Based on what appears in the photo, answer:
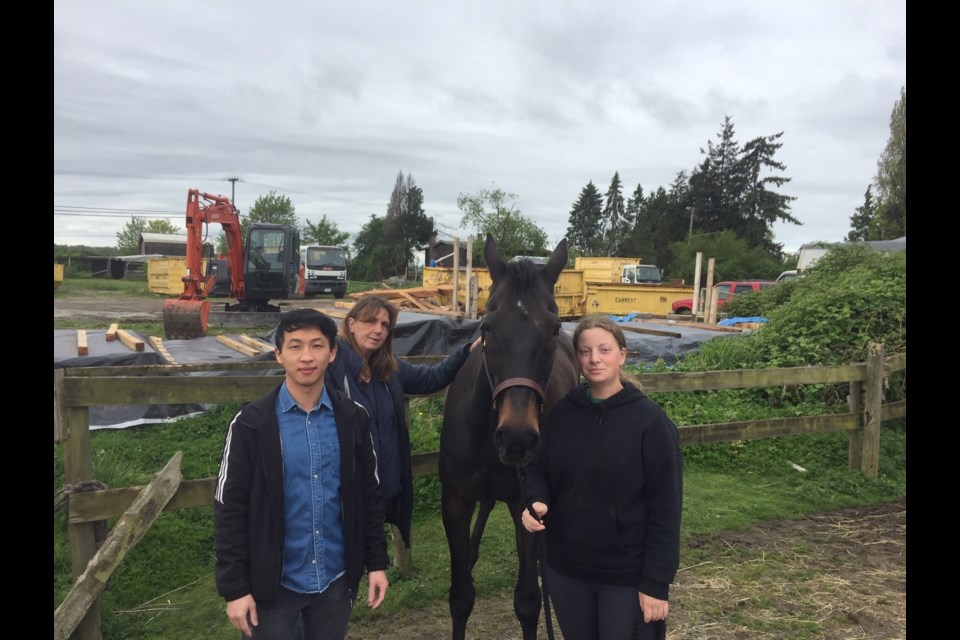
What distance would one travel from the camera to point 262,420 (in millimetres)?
2012

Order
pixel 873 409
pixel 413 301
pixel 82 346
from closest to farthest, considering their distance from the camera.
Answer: pixel 873 409 → pixel 82 346 → pixel 413 301

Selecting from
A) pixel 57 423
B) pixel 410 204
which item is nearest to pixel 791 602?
pixel 57 423

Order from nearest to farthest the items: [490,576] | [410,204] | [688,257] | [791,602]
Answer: [791,602]
[490,576]
[688,257]
[410,204]

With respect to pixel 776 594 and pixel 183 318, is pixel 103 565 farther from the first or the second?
pixel 183 318

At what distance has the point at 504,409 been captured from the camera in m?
2.25

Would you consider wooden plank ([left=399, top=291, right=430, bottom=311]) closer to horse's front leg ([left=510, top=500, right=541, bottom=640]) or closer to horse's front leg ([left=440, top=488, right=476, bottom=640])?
horse's front leg ([left=440, top=488, right=476, bottom=640])

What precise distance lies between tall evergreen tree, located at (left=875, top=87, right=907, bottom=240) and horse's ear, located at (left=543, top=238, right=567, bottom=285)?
141 feet

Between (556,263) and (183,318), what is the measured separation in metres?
13.2

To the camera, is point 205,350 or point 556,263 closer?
point 556,263

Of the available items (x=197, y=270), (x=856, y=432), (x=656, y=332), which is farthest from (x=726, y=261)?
(x=856, y=432)

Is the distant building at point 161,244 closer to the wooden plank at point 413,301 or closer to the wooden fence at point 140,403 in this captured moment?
the wooden plank at point 413,301

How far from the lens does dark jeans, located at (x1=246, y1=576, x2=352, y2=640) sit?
203 cm
